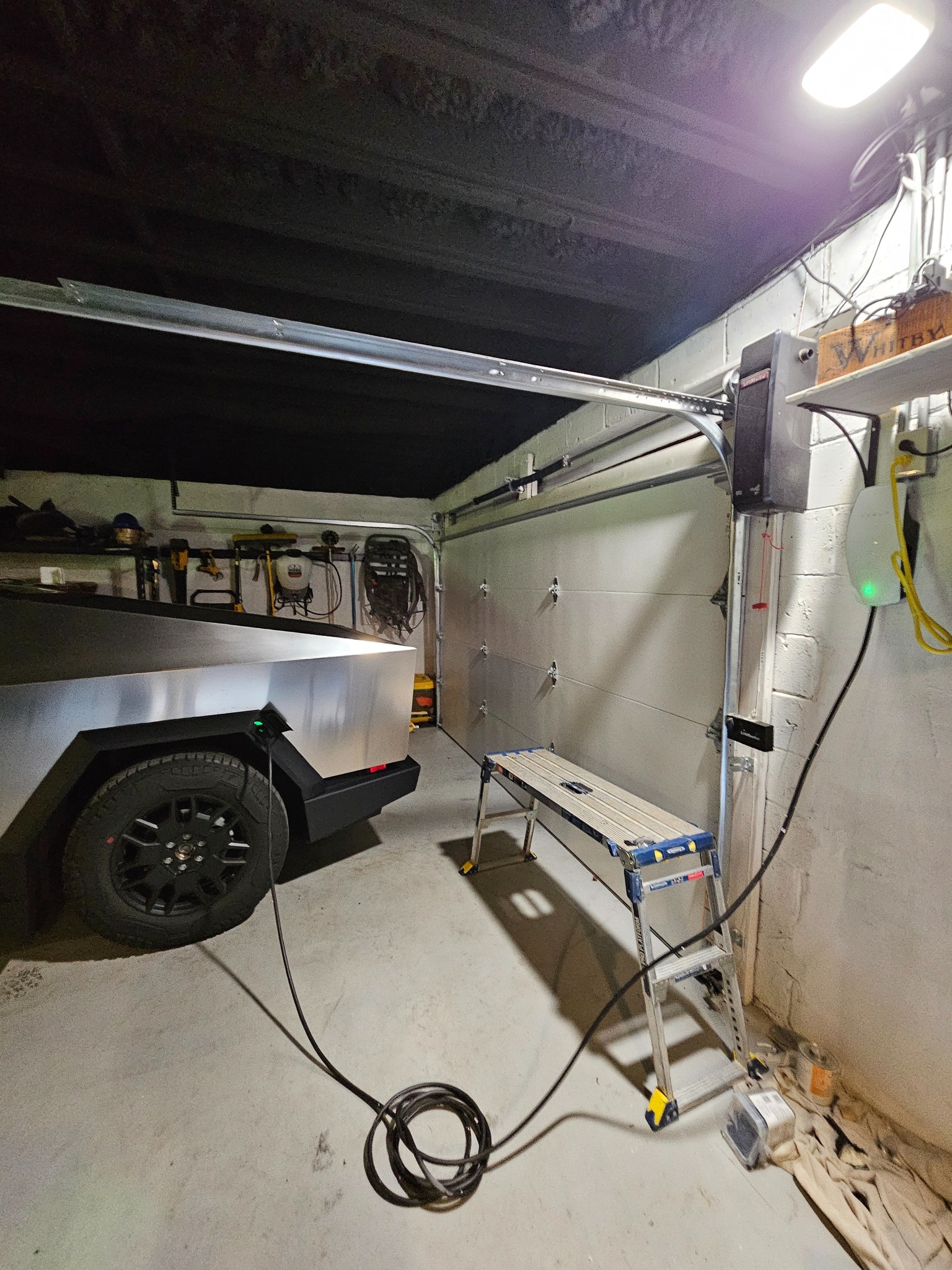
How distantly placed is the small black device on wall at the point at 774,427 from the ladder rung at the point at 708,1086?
173 cm

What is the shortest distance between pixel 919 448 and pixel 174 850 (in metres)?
2.87

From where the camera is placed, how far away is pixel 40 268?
175 centimetres

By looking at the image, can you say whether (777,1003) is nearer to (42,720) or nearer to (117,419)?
(42,720)

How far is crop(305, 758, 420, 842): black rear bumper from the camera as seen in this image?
2191 millimetres

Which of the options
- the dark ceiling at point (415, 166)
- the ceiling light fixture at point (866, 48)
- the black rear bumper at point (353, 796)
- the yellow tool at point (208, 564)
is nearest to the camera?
the ceiling light fixture at point (866, 48)

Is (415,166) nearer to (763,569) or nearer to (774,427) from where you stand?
(774,427)

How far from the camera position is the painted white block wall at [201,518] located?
410 cm

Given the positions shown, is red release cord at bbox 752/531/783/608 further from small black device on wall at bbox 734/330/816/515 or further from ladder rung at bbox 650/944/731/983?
ladder rung at bbox 650/944/731/983

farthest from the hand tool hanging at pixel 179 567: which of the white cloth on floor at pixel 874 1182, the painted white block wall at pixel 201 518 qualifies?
the white cloth on floor at pixel 874 1182

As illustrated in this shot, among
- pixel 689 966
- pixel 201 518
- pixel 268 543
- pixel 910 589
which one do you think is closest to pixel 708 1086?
pixel 689 966

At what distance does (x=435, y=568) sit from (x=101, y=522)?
127 inches

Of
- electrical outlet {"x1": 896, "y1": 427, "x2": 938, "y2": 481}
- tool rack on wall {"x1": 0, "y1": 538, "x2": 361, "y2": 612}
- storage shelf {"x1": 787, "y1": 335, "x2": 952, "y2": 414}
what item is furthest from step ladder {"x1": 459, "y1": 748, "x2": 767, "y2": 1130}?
tool rack on wall {"x1": 0, "y1": 538, "x2": 361, "y2": 612}

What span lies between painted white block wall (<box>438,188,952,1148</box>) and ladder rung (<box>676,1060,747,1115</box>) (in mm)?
287

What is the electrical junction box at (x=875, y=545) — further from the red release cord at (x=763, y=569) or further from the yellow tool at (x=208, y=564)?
the yellow tool at (x=208, y=564)
